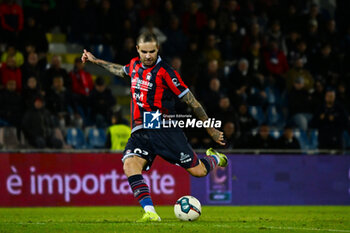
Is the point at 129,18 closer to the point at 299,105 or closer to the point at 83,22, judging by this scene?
the point at 83,22

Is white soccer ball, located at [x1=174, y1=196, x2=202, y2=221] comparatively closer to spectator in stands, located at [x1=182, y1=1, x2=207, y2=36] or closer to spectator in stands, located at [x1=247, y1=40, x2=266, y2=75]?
spectator in stands, located at [x1=247, y1=40, x2=266, y2=75]

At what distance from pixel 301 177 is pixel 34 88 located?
633 cm

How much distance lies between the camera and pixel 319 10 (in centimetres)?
2438

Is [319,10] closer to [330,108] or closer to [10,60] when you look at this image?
[330,108]

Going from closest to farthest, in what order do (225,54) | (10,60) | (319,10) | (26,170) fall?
1. (26,170)
2. (10,60)
3. (225,54)
4. (319,10)

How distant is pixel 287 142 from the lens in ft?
56.9

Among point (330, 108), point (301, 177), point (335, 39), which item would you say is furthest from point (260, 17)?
point (301, 177)

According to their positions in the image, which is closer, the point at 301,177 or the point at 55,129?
the point at 55,129

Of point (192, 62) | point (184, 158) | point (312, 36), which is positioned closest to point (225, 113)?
point (192, 62)

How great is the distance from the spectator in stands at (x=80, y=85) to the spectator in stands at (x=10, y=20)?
5.40 feet

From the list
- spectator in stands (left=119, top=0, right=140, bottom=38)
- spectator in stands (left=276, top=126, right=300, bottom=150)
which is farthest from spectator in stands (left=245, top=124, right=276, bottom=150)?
spectator in stands (left=119, top=0, right=140, bottom=38)

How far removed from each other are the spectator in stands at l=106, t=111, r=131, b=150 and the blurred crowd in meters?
0.41

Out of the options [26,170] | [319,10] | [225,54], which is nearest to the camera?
[26,170]

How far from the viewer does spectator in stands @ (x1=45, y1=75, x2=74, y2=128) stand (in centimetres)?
1658
